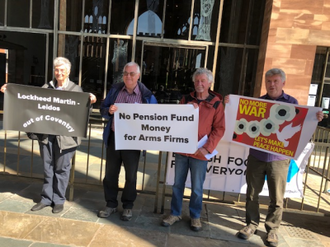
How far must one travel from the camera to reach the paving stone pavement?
3.10 metres

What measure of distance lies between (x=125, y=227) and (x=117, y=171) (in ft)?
2.38

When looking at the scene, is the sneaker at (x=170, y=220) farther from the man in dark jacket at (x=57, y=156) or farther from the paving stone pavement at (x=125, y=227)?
the man in dark jacket at (x=57, y=156)

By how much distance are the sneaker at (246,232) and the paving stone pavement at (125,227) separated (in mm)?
59

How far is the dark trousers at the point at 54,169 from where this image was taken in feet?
11.7

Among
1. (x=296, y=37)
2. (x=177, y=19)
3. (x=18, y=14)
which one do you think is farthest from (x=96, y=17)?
(x=296, y=37)

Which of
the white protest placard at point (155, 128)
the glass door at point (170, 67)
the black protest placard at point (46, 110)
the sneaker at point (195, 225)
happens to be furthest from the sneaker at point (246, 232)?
the glass door at point (170, 67)

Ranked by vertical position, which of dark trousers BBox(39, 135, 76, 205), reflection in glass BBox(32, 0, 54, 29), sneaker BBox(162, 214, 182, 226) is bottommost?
sneaker BBox(162, 214, 182, 226)

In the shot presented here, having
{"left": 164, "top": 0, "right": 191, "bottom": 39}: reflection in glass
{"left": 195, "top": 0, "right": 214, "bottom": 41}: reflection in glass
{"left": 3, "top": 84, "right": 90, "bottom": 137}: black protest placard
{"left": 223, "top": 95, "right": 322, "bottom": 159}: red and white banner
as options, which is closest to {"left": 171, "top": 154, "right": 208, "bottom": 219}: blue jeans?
{"left": 223, "top": 95, "right": 322, "bottom": 159}: red and white banner

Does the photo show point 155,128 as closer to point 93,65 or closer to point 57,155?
point 57,155

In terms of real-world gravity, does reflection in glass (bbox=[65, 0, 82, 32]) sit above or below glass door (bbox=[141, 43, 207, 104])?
above

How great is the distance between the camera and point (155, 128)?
337cm

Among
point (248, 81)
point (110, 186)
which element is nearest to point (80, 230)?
point (110, 186)

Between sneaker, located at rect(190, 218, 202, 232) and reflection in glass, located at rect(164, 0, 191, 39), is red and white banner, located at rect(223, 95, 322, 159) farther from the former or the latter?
reflection in glass, located at rect(164, 0, 191, 39)

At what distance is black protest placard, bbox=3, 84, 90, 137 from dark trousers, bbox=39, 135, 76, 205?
23 cm
